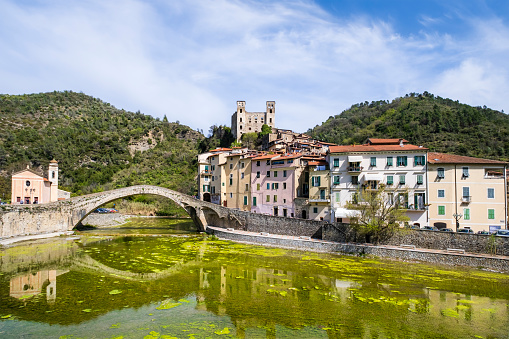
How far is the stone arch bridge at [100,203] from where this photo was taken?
3300 cm

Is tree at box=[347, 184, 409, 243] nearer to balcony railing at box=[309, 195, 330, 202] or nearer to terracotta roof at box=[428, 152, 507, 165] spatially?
balcony railing at box=[309, 195, 330, 202]

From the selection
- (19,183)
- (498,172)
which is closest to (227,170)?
(19,183)

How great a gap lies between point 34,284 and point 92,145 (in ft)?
241

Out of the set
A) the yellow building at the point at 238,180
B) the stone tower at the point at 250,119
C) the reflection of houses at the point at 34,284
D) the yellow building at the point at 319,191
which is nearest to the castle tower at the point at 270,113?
the stone tower at the point at 250,119

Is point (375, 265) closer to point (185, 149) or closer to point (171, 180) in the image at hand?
point (171, 180)

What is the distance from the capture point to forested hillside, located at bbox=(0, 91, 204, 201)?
231 ft

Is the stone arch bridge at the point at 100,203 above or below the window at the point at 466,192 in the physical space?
below

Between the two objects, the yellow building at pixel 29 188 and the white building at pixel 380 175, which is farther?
the yellow building at pixel 29 188

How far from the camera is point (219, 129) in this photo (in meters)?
87.7

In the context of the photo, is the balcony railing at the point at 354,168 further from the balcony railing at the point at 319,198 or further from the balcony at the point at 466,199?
the balcony at the point at 466,199

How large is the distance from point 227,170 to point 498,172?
30.4m

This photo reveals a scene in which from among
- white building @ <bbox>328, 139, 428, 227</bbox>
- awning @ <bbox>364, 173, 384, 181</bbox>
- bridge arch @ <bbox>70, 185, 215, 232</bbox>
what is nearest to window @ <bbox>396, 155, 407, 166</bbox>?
white building @ <bbox>328, 139, 428, 227</bbox>

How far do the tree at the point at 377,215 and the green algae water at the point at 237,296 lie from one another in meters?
3.25

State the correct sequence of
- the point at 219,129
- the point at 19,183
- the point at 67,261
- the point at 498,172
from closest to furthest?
the point at 67,261, the point at 498,172, the point at 19,183, the point at 219,129
